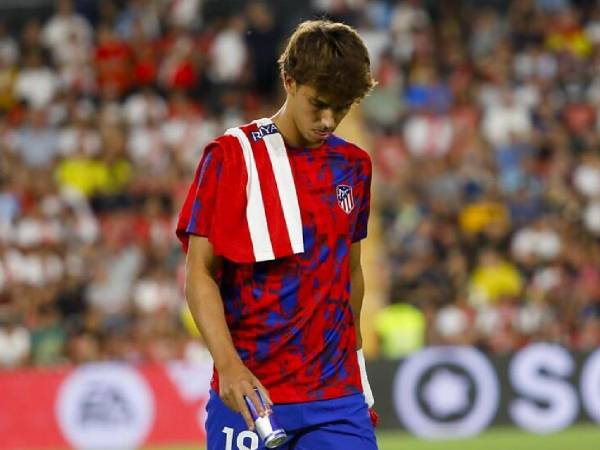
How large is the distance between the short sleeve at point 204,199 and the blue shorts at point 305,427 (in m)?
0.51

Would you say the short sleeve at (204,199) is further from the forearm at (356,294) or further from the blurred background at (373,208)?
the blurred background at (373,208)

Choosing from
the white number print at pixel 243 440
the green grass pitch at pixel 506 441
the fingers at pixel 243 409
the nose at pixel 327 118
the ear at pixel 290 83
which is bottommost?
the green grass pitch at pixel 506 441

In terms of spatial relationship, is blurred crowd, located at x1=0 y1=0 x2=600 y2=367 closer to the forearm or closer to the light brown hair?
the forearm

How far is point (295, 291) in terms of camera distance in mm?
4473

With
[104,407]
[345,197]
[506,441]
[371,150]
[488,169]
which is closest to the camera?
[345,197]

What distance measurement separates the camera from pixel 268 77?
709 inches

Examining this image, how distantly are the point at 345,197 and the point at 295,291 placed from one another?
34 centimetres

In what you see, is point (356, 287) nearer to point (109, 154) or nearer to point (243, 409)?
point (243, 409)

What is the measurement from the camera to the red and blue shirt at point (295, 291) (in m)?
4.45

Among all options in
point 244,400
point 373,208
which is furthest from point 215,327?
point 373,208

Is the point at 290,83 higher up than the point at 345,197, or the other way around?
the point at 290,83

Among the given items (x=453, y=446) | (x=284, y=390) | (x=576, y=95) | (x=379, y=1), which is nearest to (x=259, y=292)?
(x=284, y=390)

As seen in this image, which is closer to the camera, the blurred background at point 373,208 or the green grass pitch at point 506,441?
the green grass pitch at point 506,441

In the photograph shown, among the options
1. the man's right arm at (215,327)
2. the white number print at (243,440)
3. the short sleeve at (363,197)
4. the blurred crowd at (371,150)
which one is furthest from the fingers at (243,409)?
the blurred crowd at (371,150)
